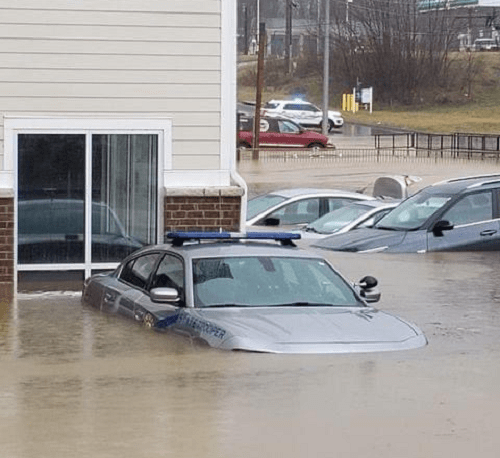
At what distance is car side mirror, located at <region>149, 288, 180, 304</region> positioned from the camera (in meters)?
11.4

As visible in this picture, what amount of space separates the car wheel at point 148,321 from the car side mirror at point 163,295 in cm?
47

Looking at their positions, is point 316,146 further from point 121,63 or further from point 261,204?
point 121,63

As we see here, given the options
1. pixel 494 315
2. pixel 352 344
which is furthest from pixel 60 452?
pixel 494 315

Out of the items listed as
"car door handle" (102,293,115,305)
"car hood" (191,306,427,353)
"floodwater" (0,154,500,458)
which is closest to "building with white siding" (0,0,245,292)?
"floodwater" (0,154,500,458)

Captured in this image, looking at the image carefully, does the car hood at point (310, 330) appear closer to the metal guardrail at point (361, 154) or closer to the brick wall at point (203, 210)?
the brick wall at point (203, 210)

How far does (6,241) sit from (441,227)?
6917 millimetres

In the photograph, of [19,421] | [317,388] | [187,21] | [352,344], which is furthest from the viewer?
[187,21]

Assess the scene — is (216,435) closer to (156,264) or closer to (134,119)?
(156,264)

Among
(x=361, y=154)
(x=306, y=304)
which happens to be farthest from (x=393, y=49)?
(x=306, y=304)

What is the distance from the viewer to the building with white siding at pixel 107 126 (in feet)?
52.2

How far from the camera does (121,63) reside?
1609 centimetres

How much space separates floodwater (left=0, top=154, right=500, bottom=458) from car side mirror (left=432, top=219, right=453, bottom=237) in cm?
563

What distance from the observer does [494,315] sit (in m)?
14.6

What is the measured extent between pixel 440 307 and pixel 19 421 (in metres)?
7.36
